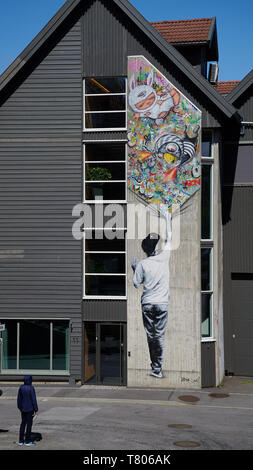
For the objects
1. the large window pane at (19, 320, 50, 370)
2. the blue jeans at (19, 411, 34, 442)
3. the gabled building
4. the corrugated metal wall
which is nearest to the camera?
the blue jeans at (19, 411, 34, 442)

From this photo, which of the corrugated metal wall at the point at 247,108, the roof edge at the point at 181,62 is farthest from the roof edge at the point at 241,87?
the roof edge at the point at 181,62

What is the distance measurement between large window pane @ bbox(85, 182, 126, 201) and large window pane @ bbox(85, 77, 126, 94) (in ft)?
12.2

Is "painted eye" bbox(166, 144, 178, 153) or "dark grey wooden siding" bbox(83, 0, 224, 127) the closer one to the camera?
"dark grey wooden siding" bbox(83, 0, 224, 127)

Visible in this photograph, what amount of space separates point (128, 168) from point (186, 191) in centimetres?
245

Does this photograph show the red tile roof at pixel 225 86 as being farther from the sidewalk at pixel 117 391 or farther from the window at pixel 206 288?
the sidewalk at pixel 117 391

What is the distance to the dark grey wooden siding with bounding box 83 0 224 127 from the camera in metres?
25.6

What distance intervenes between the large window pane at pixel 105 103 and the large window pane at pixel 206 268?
21.4ft

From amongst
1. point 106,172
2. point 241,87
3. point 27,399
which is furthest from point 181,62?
point 27,399

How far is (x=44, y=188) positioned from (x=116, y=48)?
6193 millimetres

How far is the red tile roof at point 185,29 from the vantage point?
27.8 m

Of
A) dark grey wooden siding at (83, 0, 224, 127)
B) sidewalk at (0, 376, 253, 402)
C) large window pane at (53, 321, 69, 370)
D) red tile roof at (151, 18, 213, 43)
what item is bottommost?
sidewalk at (0, 376, 253, 402)

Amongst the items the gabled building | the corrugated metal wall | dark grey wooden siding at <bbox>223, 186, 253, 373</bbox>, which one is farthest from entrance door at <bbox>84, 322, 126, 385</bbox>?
the corrugated metal wall

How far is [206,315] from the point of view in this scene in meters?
26.0

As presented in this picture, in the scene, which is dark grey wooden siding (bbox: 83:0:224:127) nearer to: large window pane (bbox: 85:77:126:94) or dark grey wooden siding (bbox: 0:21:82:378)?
large window pane (bbox: 85:77:126:94)
